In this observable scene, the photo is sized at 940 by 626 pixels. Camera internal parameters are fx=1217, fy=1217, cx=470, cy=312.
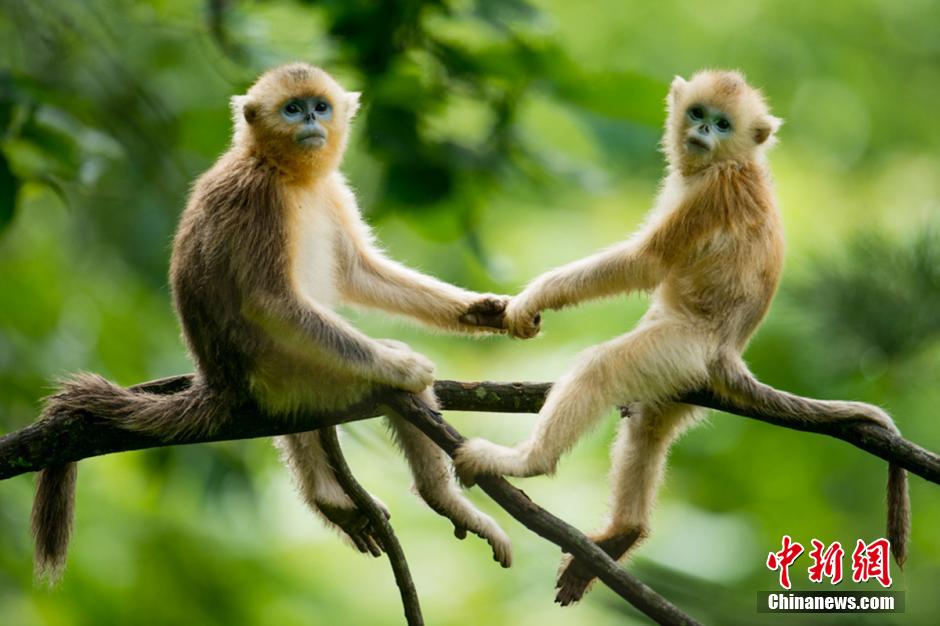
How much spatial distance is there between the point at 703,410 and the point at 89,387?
8.93 feet

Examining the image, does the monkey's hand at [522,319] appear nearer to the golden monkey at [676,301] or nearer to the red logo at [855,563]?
the golden monkey at [676,301]

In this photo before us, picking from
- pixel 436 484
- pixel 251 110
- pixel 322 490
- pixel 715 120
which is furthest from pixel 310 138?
pixel 715 120

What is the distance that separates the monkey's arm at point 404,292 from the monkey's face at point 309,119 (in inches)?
22.1

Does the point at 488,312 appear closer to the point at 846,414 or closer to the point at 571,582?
the point at 571,582

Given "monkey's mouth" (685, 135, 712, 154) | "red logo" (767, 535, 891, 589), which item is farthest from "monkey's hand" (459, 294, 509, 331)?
"red logo" (767, 535, 891, 589)

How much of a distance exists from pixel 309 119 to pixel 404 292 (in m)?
0.93

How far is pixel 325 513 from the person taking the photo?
5184 millimetres

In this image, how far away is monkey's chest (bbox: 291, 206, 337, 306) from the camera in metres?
5.41

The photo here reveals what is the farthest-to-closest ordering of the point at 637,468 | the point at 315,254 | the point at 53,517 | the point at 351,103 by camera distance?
the point at 351,103
the point at 315,254
the point at 637,468
the point at 53,517

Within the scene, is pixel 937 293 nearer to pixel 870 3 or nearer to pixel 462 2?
pixel 462 2

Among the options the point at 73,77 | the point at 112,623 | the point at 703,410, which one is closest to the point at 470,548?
the point at 112,623

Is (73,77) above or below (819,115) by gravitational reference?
below

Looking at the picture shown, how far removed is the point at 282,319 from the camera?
503 centimetres

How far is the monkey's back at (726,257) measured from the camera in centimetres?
541
